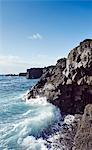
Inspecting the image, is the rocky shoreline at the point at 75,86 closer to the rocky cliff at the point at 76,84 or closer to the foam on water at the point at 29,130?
the rocky cliff at the point at 76,84

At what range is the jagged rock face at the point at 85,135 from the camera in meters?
16.9

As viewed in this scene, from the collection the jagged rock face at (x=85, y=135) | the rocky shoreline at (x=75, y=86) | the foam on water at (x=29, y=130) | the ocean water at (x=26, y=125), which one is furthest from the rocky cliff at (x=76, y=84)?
the jagged rock face at (x=85, y=135)

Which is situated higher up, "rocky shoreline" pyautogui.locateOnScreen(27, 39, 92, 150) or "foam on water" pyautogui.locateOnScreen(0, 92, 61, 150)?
"rocky shoreline" pyautogui.locateOnScreen(27, 39, 92, 150)

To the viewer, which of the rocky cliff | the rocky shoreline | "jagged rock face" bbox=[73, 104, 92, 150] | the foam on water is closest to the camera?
"jagged rock face" bbox=[73, 104, 92, 150]

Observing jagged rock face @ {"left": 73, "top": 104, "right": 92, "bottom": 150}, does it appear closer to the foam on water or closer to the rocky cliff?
the foam on water

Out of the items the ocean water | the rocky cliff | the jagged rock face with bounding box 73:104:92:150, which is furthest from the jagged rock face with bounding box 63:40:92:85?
the jagged rock face with bounding box 73:104:92:150

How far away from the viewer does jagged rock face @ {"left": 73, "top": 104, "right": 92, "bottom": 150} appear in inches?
667

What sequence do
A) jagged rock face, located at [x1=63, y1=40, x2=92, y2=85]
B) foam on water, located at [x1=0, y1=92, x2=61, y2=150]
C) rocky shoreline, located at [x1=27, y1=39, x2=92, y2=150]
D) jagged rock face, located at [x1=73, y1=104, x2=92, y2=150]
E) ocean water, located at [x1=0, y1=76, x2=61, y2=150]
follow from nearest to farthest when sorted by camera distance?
jagged rock face, located at [x1=73, y1=104, x2=92, y2=150] < foam on water, located at [x1=0, y1=92, x2=61, y2=150] < ocean water, located at [x1=0, y1=76, x2=61, y2=150] < jagged rock face, located at [x1=63, y1=40, x2=92, y2=85] < rocky shoreline, located at [x1=27, y1=39, x2=92, y2=150]

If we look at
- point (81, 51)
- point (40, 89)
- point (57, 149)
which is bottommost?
point (57, 149)

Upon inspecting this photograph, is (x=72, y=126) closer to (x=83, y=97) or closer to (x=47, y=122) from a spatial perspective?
(x=47, y=122)

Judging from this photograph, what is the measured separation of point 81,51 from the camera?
3128cm

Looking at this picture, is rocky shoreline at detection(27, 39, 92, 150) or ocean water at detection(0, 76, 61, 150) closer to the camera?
ocean water at detection(0, 76, 61, 150)

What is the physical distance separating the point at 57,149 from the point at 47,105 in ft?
48.8

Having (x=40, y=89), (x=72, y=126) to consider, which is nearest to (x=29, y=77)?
(x=40, y=89)
